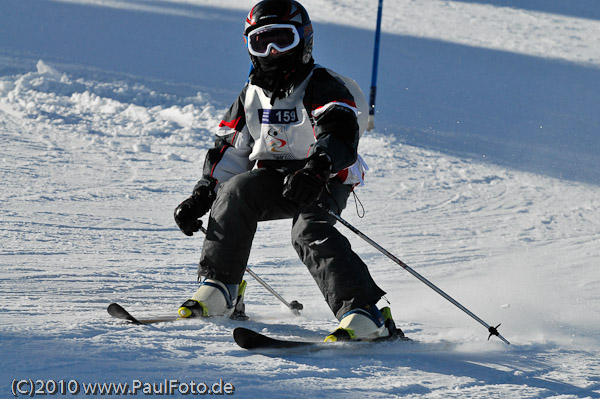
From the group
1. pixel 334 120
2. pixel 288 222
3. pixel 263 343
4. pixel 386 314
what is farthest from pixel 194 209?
pixel 288 222

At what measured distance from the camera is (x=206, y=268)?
10.1 ft

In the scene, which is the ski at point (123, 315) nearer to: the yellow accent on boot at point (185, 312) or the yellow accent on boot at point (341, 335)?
the yellow accent on boot at point (185, 312)

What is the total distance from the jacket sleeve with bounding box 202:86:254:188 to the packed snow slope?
25.8 inches

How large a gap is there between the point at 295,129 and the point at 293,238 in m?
0.49

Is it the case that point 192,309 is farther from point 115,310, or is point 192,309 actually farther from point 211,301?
point 115,310

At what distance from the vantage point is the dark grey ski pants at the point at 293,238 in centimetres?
284

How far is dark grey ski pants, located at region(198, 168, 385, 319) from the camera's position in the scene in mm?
2844

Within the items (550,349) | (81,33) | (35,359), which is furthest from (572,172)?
(81,33)

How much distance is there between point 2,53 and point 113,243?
6608 millimetres

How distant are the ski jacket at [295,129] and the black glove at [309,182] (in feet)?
0.15

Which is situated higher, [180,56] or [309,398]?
[180,56]

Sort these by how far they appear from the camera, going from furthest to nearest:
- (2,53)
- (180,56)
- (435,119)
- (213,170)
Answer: (180,56) < (2,53) < (435,119) < (213,170)

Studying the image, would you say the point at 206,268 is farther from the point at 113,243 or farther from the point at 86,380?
the point at 113,243

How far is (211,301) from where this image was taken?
3.04 meters
